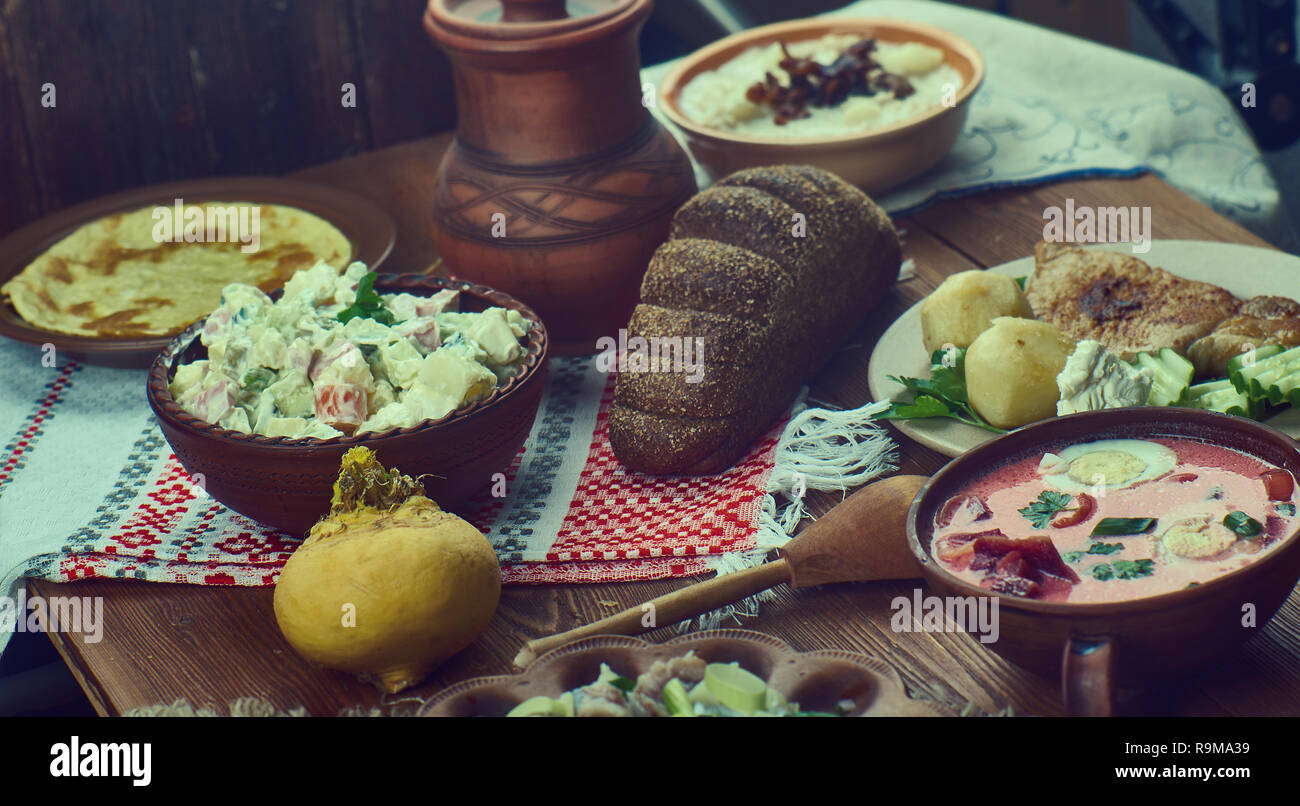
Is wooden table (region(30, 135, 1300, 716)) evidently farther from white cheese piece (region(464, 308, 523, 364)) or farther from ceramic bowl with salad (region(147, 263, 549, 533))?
white cheese piece (region(464, 308, 523, 364))

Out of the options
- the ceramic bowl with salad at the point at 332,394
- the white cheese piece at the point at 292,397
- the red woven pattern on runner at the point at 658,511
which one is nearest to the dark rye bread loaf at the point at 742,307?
the red woven pattern on runner at the point at 658,511

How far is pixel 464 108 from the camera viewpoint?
183 centimetres

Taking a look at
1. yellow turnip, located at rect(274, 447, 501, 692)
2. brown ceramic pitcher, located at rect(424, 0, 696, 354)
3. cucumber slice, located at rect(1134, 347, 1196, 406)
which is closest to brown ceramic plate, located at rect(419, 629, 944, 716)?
yellow turnip, located at rect(274, 447, 501, 692)

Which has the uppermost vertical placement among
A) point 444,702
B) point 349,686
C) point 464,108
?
point 464,108

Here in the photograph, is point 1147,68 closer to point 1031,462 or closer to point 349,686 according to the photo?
point 1031,462

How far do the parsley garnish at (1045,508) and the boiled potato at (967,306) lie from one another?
0.43 meters

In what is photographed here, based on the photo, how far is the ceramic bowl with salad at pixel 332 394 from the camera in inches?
54.3

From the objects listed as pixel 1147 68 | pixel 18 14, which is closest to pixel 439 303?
pixel 18 14

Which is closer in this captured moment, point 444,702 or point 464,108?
point 444,702

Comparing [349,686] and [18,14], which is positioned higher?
[18,14]

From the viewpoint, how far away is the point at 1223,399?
1400 millimetres

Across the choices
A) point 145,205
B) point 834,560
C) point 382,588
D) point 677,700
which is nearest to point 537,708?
point 677,700

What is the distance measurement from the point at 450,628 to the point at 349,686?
5.3 inches
